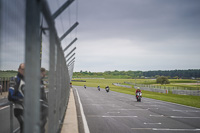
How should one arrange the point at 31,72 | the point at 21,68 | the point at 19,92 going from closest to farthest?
1. the point at 31,72
2. the point at 21,68
3. the point at 19,92

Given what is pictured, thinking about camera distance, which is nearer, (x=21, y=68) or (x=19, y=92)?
(x=21, y=68)

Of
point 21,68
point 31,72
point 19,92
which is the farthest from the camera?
point 19,92

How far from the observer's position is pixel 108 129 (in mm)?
8703

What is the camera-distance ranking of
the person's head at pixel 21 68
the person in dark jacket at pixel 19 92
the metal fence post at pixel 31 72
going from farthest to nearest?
the person in dark jacket at pixel 19 92
the person's head at pixel 21 68
the metal fence post at pixel 31 72

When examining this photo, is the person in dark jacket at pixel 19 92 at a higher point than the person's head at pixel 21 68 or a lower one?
lower

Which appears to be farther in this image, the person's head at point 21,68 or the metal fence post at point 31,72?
the person's head at point 21,68

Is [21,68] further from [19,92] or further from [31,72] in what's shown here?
[31,72]

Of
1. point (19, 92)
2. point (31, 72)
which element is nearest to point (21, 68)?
point (19, 92)

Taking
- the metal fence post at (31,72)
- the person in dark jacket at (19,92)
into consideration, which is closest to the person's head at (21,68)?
the person in dark jacket at (19,92)

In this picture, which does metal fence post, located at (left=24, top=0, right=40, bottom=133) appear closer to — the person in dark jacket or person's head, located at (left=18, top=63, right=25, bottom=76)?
→ person's head, located at (left=18, top=63, right=25, bottom=76)

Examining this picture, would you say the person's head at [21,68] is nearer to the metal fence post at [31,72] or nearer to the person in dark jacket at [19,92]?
the person in dark jacket at [19,92]

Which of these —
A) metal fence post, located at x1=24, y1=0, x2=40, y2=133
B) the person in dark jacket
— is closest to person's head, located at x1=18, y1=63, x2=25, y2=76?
the person in dark jacket

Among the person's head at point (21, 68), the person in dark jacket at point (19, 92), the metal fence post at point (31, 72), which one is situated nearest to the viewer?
the metal fence post at point (31, 72)

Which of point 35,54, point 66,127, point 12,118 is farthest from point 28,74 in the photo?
point 66,127
